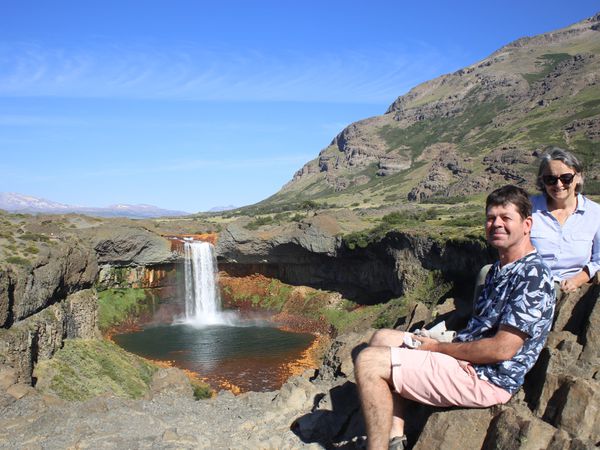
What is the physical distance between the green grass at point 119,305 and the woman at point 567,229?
44.5 metres

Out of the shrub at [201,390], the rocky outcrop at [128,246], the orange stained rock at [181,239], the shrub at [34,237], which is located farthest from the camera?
the orange stained rock at [181,239]

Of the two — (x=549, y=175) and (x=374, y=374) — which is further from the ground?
(x=549, y=175)

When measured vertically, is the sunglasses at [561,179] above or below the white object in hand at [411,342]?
above

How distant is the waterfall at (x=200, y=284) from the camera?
53.2 m

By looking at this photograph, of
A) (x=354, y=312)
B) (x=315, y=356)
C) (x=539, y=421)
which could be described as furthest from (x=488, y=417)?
(x=354, y=312)

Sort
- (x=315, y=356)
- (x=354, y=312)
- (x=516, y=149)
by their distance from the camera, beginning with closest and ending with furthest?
1. (x=315, y=356)
2. (x=354, y=312)
3. (x=516, y=149)

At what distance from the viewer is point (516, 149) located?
108 m

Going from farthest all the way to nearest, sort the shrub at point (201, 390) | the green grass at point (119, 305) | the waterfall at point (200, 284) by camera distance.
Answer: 1. the waterfall at point (200, 284)
2. the green grass at point (119, 305)
3. the shrub at point (201, 390)

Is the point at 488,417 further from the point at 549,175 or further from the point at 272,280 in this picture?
the point at 272,280

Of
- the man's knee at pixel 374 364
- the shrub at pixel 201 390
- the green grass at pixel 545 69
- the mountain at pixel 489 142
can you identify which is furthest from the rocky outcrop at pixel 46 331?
the green grass at pixel 545 69

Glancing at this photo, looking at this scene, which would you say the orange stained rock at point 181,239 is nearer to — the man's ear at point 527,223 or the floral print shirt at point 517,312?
the floral print shirt at point 517,312

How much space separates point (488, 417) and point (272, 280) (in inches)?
1916

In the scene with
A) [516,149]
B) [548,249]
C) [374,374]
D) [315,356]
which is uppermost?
[516,149]

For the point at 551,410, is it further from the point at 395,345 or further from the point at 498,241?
the point at 498,241
